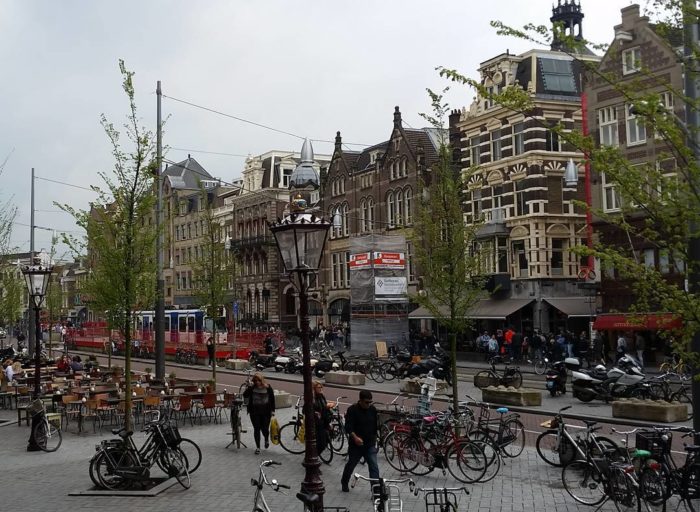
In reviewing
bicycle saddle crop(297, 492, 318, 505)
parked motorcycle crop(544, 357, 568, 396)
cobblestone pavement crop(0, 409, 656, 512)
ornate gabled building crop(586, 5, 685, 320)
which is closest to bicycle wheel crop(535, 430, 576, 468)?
cobblestone pavement crop(0, 409, 656, 512)

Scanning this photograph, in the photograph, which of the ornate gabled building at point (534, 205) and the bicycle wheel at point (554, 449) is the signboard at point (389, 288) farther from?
the bicycle wheel at point (554, 449)

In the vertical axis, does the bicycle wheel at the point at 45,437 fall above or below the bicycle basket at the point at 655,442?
below

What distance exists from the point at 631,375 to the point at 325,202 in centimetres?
4270

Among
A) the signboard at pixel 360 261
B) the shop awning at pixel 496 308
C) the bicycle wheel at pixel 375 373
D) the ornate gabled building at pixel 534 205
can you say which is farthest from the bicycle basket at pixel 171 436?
the signboard at pixel 360 261

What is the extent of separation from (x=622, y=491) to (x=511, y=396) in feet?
36.9

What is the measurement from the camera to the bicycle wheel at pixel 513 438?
13469 mm

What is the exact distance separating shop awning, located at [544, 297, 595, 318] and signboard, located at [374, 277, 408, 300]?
341 inches

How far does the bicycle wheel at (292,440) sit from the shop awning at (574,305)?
26130mm

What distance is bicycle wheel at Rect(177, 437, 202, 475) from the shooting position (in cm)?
1264

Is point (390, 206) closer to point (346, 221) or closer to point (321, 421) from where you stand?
point (346, 221)

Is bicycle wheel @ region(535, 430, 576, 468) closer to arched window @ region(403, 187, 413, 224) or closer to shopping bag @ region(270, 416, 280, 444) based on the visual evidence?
shopping bag @ region(270, 416, 280, 444)

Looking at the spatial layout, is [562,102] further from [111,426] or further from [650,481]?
[650,481]

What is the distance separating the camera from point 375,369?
97.0 ft

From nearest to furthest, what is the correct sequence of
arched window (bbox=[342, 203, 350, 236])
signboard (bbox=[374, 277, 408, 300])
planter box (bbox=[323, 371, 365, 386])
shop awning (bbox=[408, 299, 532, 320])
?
planter box (bbox=[323, 371, 365, 386]) < shop awning (bbox=[408, 299, 532, 320]) < signboard (bbox=[374, 277, 408, 300]) < arched window (bbox=[342, 203, 350, 236])
